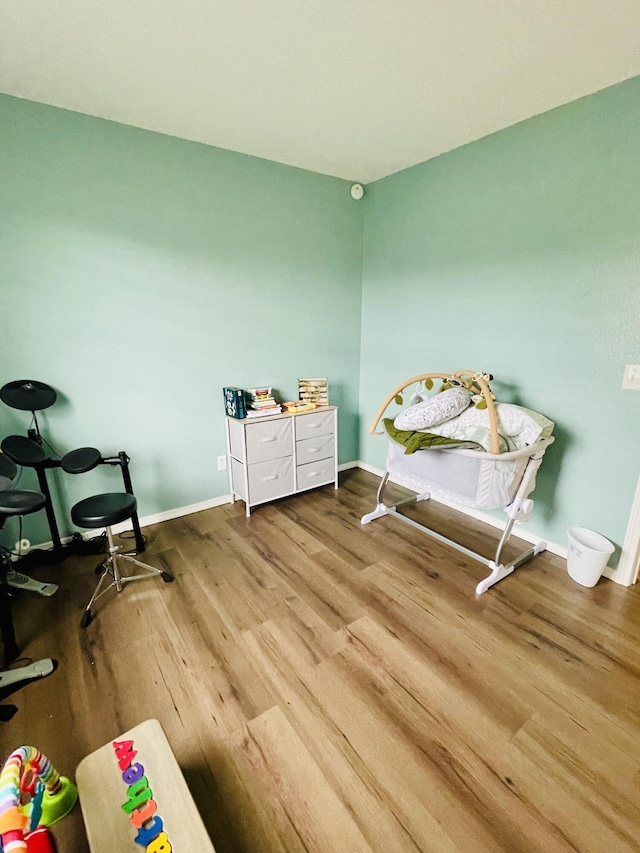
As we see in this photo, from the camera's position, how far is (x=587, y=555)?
1993 millimetres

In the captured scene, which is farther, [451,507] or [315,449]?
[315,449]

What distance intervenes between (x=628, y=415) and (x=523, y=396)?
1.81 feet

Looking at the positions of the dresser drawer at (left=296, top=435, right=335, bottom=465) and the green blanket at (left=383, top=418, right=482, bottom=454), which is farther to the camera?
the dresser drawer at (left=296, top=435, right=335, bottom=465)

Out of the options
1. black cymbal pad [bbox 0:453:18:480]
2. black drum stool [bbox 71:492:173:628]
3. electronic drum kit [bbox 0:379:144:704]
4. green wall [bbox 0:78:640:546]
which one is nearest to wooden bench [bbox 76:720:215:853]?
electronic drum kit [bbox 0:379:144:704]

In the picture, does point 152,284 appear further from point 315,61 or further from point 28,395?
point 315,61

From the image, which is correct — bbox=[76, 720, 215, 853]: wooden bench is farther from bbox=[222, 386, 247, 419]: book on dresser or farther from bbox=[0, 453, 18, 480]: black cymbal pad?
bbox=[222, 386, 247, 419]: book on dresser

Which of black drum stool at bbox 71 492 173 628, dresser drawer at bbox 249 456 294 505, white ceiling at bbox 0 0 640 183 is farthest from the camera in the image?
dresser drawer at bbox 249 456 294 505

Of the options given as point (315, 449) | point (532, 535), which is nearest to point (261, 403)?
point (315, 449)

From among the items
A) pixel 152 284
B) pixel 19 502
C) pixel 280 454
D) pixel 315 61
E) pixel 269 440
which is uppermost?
pixel 315 61

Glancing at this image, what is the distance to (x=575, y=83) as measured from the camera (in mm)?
1810

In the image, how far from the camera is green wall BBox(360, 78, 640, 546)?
75.3 inches

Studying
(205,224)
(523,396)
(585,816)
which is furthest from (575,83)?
(585,816)

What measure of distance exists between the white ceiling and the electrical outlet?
136 cm

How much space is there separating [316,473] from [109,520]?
65.3 inches
